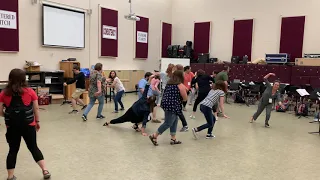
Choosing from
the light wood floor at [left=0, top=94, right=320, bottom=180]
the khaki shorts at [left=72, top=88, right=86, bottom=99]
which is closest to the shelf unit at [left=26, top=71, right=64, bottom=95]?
the khaki shorts at [left=72, top=88, right=86, bottom=99]

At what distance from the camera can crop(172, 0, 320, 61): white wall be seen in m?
12.7

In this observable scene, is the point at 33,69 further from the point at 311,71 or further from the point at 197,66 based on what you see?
the point at 311,71

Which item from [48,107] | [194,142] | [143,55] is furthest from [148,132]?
[143,55]

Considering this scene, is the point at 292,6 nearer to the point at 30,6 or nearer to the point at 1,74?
the point at 30,6

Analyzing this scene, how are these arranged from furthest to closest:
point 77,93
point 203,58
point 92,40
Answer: point 203,58
point 92,40
point 77,93

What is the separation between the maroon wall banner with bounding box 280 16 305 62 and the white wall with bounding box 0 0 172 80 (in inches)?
257

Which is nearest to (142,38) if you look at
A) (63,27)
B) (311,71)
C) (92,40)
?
(92,40)

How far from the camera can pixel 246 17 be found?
14383 mm

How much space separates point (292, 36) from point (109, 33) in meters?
8.46

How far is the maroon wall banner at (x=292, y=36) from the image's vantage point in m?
12.9

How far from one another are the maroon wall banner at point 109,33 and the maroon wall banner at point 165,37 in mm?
3504

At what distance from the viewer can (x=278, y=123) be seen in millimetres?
8125

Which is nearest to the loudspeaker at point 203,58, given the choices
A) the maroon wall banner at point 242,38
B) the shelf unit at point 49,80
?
the maroon wall banner at point 242,38

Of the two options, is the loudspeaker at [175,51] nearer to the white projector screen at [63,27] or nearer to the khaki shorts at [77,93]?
the white projector screen at [63,27]
